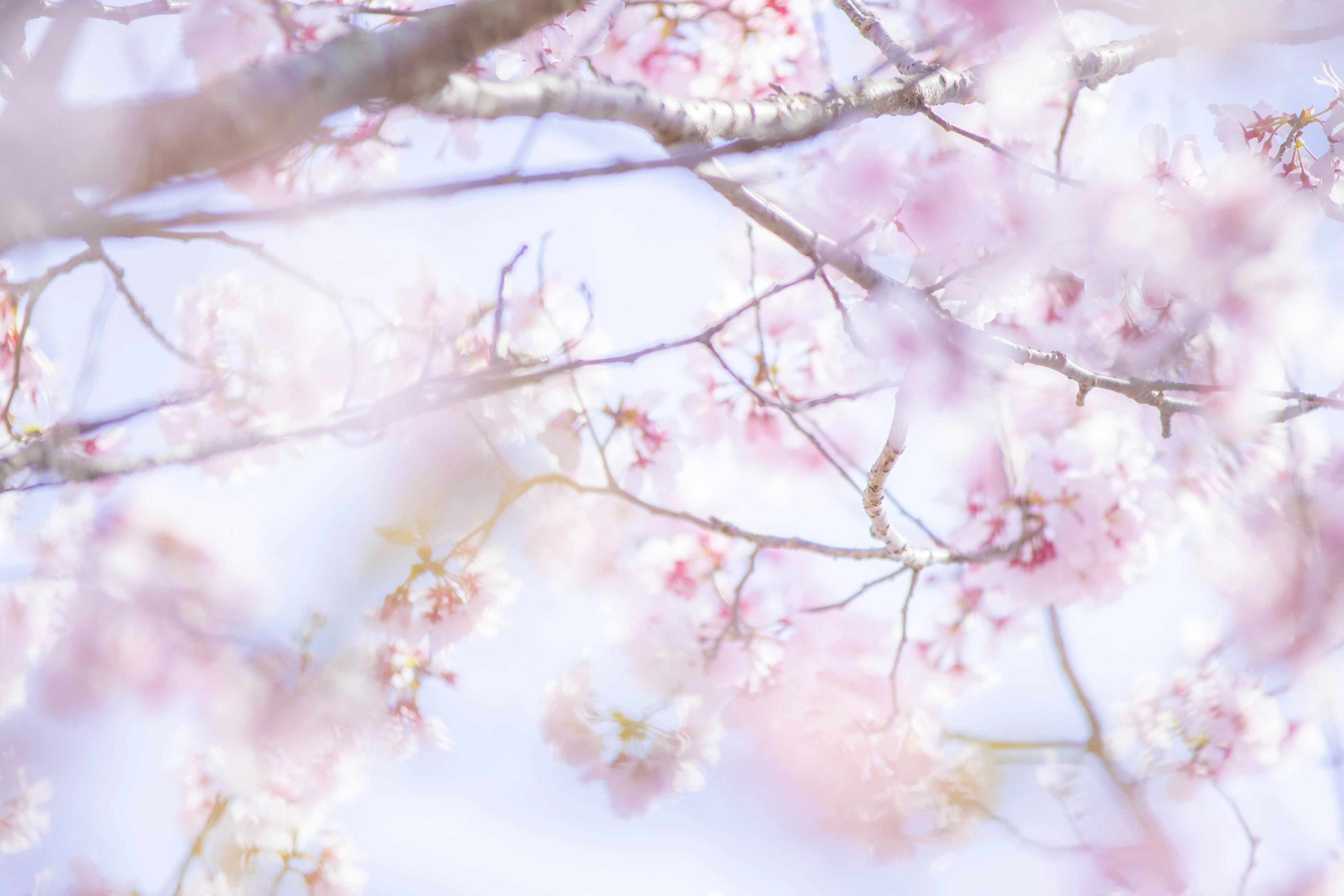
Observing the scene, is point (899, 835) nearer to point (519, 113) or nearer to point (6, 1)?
point (519, 113)

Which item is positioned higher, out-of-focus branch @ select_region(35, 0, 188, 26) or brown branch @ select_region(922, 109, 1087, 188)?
out-of-focus branch @ select_region(35, 0, 188, 26)

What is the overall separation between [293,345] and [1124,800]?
125 inches

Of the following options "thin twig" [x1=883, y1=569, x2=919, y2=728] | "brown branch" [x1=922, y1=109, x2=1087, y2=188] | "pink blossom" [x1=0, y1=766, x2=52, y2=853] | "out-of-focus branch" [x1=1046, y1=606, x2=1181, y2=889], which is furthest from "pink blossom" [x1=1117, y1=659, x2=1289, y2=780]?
"pink blossom" [x1=0, y1=766, x2=52, y2=853]

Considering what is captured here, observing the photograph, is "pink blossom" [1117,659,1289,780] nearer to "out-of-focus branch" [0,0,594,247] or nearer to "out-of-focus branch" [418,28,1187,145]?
"out-of-focus branch" [418,28,1187,145]

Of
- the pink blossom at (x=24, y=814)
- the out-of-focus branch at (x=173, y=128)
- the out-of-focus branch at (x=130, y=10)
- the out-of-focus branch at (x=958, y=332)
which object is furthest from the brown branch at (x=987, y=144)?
the pink blossom at (x=24, y=814)

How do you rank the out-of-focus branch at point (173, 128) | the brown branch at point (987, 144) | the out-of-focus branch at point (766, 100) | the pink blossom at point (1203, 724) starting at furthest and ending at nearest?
the pink blossom at point (1203, 724)
the brown branch at point (987, 144)
the out-of-focus branch at point (766, 100)
the out-of-focus branch at point (173, 128)

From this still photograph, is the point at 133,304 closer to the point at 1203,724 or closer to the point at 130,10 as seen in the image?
the point at 130,10

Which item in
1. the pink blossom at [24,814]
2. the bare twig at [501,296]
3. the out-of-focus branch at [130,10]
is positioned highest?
the out-of-focus branch at [130,10]

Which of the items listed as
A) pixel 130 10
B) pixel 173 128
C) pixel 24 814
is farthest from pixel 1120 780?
pixel 24 814

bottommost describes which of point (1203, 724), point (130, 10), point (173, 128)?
point (173, 128)

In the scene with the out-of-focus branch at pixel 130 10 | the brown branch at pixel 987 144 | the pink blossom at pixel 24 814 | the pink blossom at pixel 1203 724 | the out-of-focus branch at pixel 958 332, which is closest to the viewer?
the brown branch at pixel 987 144

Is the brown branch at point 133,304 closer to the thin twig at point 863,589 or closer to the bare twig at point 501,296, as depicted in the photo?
the bare twig at point 501,296

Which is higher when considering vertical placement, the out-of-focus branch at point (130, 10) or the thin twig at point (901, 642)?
the out-of-focus branch at point (130, 10)

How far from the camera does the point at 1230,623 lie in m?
2.08
